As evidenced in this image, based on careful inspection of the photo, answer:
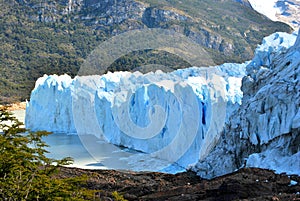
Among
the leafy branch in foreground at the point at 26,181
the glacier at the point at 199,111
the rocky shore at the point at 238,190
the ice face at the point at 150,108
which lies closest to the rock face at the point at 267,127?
the glacier at the point at 199,111

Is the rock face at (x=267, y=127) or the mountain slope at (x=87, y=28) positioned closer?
the rock face at (x=267, y=127)

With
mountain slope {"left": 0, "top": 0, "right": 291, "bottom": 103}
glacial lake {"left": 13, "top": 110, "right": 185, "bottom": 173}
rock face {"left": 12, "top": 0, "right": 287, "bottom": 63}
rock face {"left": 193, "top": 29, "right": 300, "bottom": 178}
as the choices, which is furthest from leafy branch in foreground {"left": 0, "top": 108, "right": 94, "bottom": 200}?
rock face {"left": 12, "top": 0, "right": 287, "bottom": 63}

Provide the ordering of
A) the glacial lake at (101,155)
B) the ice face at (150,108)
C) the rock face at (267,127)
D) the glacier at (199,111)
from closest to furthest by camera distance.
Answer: the rock face at (267,127)
the glacier at (199,111)
the ice face at (150,108)
the glacial lake at (101,155)

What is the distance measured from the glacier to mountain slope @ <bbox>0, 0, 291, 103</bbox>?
67.5ft

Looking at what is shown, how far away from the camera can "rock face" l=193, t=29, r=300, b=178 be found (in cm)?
742

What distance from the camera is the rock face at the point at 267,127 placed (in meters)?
7.42

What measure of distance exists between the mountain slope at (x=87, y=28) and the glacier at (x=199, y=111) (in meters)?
20.6

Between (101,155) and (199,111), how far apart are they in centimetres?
462

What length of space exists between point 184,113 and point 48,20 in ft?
142

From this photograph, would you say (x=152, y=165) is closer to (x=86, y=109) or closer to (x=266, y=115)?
(x=266, y=115)

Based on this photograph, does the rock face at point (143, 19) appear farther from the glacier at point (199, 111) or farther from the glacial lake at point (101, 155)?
the glacial lake at point (101, 155)

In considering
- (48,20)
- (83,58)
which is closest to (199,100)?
(83,58)

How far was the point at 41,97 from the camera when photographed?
25391mm

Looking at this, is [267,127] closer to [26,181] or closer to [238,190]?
[238,190]
